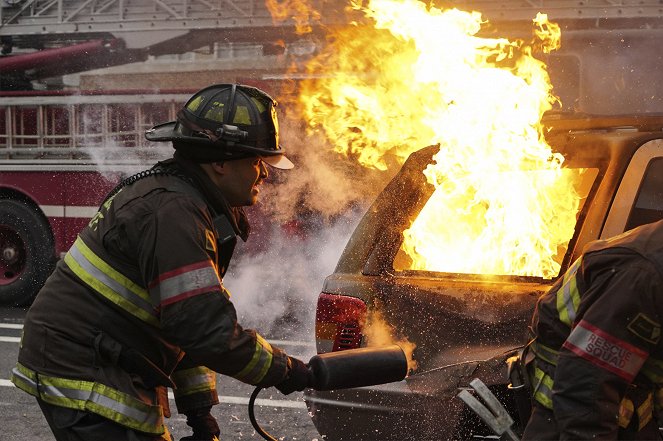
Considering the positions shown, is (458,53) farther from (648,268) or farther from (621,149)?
(648,268)

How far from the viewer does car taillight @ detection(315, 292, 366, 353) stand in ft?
13.4

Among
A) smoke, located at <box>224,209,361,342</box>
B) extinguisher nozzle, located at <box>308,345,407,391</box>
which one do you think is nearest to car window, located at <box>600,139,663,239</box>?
extinguisher nozzle, located at <box>308,345,407,391</box>

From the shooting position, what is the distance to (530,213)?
4.41 meters

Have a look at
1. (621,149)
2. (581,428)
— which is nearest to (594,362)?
(581,428)

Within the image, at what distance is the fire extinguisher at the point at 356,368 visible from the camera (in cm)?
275

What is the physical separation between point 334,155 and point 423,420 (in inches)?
196

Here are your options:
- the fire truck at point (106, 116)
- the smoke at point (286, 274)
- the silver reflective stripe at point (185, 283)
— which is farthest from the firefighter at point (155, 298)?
the fire truck at point (106, 116)

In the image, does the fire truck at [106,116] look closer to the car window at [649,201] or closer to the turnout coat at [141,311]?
the car window at [649,201]

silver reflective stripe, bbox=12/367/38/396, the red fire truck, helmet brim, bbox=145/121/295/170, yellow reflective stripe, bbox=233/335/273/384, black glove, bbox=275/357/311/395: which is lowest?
the red fire truck

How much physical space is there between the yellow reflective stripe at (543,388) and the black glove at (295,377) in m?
0.67

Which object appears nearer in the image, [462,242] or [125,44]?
[462,242]

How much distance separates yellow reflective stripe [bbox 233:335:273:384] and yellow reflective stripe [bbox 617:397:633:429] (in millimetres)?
986

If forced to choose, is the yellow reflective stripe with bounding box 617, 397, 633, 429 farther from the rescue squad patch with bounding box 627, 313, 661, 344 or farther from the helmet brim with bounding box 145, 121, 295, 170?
the helmet brim with bounding box 145, 121, 295, 170

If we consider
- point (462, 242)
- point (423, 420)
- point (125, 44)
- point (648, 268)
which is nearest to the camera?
point (648, 268)
